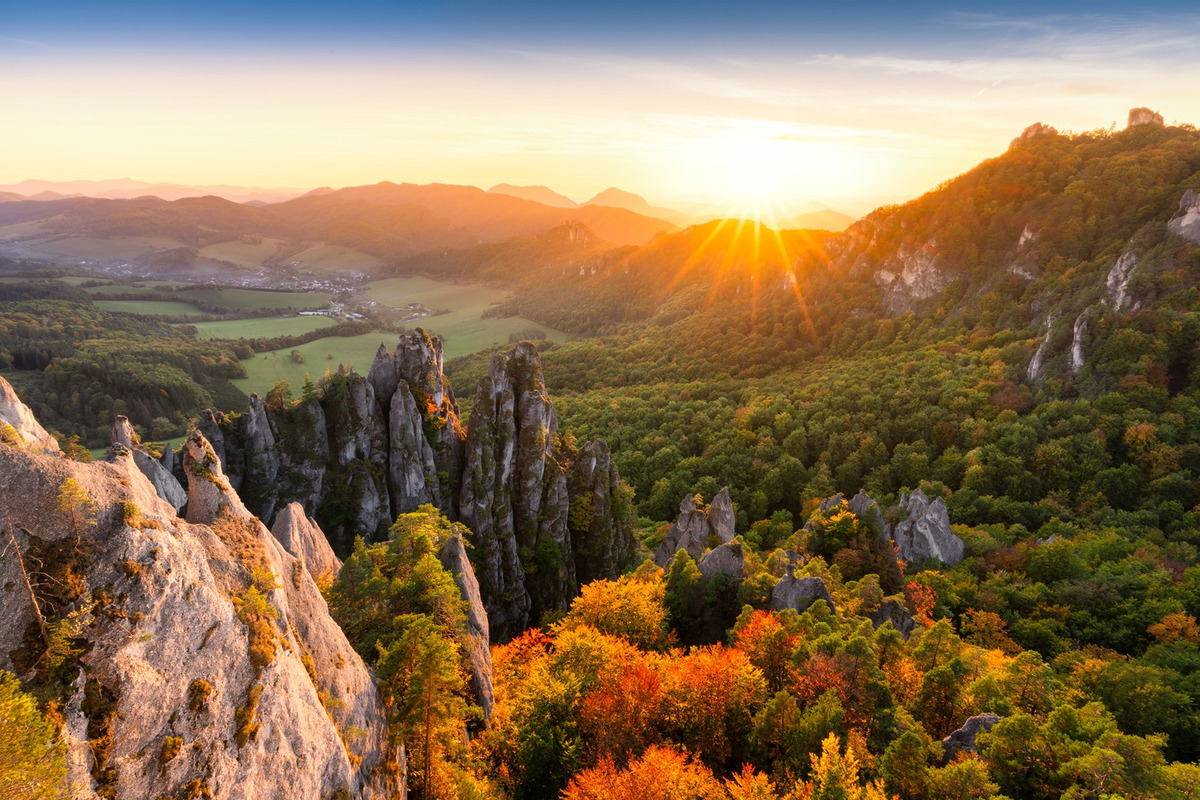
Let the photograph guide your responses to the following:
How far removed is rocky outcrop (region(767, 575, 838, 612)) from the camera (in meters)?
36.9

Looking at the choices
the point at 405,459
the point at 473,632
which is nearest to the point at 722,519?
the point at 405,459

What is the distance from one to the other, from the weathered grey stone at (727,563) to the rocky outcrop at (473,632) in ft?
65.3

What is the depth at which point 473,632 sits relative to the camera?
28484mm

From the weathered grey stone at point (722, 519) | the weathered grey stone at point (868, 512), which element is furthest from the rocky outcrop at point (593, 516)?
the weathered grey stone at point (868, 512)

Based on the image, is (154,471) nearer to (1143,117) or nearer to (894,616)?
(894,616)

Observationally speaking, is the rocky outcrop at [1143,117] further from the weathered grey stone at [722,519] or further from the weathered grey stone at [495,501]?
the weathered grey stone at [495,501]

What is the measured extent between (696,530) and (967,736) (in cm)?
2885

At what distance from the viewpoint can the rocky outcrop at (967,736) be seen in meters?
25.1

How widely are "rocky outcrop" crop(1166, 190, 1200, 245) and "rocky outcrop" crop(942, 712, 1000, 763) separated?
99348 mm

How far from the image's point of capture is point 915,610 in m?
45.2

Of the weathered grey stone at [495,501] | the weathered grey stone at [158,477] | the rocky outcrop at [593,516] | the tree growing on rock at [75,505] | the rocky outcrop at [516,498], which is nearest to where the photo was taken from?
the tree growing on rock at [75,505]

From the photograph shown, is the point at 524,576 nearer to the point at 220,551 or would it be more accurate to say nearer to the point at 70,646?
the point at 220,551

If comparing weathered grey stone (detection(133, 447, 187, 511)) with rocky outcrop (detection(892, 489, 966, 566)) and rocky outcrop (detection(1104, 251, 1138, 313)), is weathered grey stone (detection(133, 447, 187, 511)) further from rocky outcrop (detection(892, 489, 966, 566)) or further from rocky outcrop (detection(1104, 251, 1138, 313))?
rocky outcrop (detection(1104, 251, 1138, 313))

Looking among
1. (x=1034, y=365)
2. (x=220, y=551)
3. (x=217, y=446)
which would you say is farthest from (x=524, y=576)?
(x=1034, y=365)
